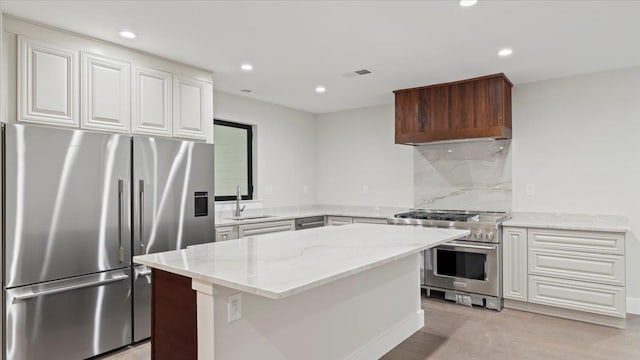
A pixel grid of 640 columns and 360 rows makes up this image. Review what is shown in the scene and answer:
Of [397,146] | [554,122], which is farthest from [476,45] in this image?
[397,146]

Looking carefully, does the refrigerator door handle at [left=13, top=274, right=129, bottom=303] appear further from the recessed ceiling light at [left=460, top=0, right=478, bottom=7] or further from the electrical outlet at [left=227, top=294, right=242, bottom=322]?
the recessed ceiling light at [left=460, top=0, right=478, bottom=7]

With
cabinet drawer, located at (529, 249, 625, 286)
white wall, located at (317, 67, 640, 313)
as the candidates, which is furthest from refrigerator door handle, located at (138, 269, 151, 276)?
white wall, located at (317, 67, 640, 313)

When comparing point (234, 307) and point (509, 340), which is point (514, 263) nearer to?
point (509, 340)

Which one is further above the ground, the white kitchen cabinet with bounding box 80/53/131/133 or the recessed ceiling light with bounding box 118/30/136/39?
the recessed ceiling light with bounding box 118/30/136/39

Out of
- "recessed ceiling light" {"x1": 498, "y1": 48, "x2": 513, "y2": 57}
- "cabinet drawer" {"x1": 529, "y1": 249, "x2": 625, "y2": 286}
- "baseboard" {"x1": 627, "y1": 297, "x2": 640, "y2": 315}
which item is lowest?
"baseboard" {"x1": 627, "y1": 297, "x2": 640, "y2": 315}

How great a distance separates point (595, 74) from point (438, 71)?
5.40 feet

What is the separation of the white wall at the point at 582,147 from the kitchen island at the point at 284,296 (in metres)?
1.96

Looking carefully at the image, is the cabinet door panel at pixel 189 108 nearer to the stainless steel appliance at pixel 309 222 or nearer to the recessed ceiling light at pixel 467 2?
the stainless steel appliance at pixel 309 222

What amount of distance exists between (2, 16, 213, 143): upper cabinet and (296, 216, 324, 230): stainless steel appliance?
1.63 m

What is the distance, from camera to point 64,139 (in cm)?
265

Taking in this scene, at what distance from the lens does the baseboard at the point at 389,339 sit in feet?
8.50

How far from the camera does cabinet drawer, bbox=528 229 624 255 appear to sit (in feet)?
11.0

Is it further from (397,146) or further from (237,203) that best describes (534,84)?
(237,203)

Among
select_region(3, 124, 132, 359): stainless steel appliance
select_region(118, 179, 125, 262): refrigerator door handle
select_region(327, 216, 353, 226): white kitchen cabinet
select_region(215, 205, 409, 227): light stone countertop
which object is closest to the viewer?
select_region(3, 124, 132, 359): stainless steel appliance
